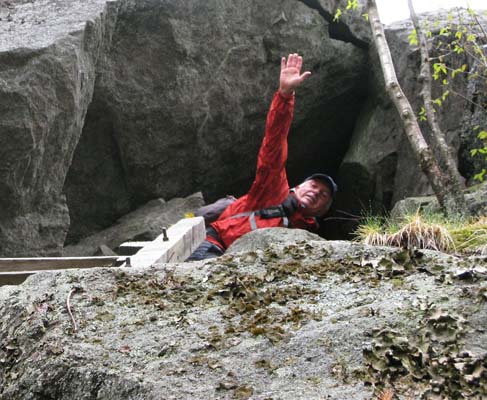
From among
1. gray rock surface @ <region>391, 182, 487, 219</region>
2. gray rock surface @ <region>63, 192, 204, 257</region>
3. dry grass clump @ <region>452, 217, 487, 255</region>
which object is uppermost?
dry grass clump @ <region>452, 217, 487, 255</region>

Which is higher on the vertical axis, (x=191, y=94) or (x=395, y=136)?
(x=191, y=94)

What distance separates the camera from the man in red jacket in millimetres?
7504

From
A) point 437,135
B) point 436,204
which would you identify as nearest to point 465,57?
point 437,135

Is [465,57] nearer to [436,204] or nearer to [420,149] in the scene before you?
[436,204]

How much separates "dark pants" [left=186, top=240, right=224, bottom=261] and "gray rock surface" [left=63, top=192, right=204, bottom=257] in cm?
465

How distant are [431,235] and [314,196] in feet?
5.04

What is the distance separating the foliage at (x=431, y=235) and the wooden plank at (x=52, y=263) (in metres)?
2.53

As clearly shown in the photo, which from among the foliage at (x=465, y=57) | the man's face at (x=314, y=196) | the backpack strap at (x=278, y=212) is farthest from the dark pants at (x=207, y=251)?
the foliage at (x=465, y=57)

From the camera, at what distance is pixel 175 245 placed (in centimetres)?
653

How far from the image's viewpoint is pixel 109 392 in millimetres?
3201

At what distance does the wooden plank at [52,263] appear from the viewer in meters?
6.29

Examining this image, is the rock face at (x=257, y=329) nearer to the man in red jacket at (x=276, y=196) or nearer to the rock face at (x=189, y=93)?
the man in red jacket at (x=276, y=196)

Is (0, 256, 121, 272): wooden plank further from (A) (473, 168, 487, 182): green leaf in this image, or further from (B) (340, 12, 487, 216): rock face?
(B) (340, 12, 487, 216): rock face

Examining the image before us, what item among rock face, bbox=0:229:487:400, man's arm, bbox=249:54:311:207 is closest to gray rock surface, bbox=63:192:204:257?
man's arm, bbox=249:54:311:207
